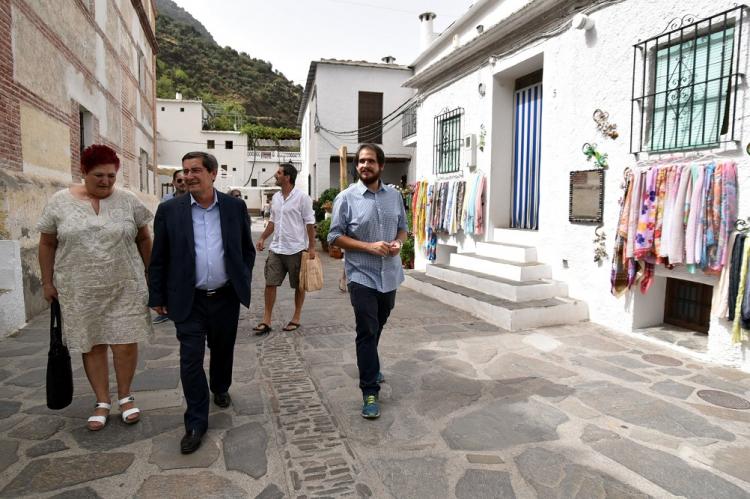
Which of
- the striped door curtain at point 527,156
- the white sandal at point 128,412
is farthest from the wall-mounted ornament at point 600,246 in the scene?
the white sandal at point 128,412

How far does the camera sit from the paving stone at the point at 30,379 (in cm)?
386

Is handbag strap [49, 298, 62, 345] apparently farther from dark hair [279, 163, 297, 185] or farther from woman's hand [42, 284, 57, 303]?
dark hair [279, 163, 297, 185]

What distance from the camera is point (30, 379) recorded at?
396 cm

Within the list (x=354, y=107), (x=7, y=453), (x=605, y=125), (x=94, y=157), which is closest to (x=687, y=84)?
(x=605, y=125)

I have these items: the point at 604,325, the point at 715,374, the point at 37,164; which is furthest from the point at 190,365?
the point at 37,164

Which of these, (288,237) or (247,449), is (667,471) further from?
(288,237)

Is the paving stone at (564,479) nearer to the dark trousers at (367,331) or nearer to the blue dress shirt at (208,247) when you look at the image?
the dark trousers at (367,331)

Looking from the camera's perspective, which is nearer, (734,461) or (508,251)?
(734,461)

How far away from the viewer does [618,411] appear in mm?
3479

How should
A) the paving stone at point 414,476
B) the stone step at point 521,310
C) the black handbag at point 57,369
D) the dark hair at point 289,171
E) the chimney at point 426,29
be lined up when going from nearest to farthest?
the paving stone at point 414,476 < the black handbag at point 57,369 < the dark hair at point 289,171 < the stone step at point 521,310 < the chimney at point 426,29

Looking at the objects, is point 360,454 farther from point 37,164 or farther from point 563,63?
point 37,164

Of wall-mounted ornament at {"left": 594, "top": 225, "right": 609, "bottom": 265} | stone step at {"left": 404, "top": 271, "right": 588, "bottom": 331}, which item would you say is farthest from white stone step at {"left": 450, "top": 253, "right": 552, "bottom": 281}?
wall-mounted ornament at {"left": 594, "top": 225, "right": 609, "bottom": 265}

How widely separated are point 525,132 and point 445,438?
5905 mm

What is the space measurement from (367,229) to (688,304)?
4223mm
